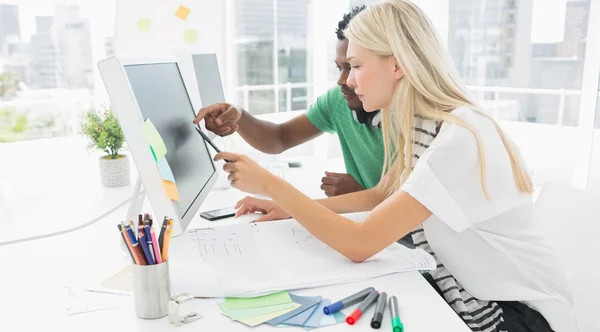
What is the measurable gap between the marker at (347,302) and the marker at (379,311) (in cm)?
3

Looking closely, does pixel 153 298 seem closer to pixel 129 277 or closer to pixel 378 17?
pixel 129 277

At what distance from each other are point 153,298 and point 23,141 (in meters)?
3.46

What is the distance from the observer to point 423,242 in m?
Result: 1.10

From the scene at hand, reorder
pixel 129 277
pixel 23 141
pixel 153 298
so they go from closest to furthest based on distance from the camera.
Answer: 1. pixel 153 298
2. pixel 129 277
3. pixel 23 141

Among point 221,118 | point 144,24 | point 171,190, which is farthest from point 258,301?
point 144,24

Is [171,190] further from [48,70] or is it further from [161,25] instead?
[48,70]

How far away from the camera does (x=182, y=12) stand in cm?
341

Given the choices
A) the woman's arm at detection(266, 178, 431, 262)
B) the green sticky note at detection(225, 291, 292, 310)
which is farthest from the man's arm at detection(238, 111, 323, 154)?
the green sticky note at detection(225, 291, 292, 310)

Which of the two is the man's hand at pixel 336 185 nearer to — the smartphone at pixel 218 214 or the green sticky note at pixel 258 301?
the smartphone at pixel 218 214

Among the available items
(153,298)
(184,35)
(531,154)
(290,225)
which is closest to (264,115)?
(184,35)

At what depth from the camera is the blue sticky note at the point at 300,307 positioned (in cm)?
76

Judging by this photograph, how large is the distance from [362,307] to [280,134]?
1221 millimetres

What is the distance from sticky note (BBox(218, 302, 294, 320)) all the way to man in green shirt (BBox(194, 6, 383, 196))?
63 centimetres

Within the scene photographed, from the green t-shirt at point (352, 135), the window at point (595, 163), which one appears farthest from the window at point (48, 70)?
the window at point (595, 163)
